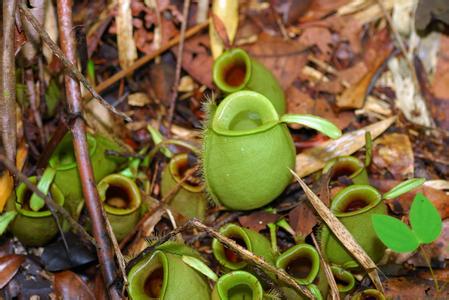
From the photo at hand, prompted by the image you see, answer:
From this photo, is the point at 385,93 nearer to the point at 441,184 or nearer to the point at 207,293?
the point at 441,184

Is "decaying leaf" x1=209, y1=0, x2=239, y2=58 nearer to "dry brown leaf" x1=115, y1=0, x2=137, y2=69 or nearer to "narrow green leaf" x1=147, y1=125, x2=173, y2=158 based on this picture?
"dry brown leaf" x1=115, y1=0, x2=137, y2=69

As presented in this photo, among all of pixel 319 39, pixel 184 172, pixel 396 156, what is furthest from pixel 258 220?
pixel 319 39

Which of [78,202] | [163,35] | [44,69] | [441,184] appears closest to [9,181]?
[78,202]

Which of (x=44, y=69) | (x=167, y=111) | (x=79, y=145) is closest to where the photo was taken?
(x=79, y=145)

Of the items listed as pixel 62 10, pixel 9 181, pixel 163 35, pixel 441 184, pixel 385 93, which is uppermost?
pixel 62 10

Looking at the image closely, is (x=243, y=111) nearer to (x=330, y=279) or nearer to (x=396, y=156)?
(x=330, y=279)
